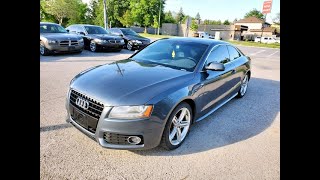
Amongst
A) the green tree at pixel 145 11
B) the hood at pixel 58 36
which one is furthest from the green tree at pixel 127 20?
the hood at pixel 58 36

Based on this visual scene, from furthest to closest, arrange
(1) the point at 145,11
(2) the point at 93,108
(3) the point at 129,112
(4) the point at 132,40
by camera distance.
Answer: (1) the point at 145,11
(4) the point at 132,40
(2) the point at 93,108
(3) the point at 129,112

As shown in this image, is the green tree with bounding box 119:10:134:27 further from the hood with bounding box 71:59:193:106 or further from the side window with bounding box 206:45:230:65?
the hood with bounding box 71:59:193:106

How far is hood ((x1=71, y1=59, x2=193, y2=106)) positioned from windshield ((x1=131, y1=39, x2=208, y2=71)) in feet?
0.84

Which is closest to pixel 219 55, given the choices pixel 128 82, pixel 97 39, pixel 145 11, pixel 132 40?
pixel 128 82

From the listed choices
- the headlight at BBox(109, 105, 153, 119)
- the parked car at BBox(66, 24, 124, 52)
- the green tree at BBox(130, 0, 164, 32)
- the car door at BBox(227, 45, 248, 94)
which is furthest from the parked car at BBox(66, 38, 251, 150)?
the green tree at BBox(130, 0, 164, 32)

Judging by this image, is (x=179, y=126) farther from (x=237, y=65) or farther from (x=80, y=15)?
(x=80, y=15)

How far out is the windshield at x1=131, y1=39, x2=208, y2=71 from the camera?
3.79 meters

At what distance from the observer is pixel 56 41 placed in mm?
9914

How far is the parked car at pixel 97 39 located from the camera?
39.9 feet

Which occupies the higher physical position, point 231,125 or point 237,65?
point 237,65

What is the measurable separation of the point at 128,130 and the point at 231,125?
7.19 ft
